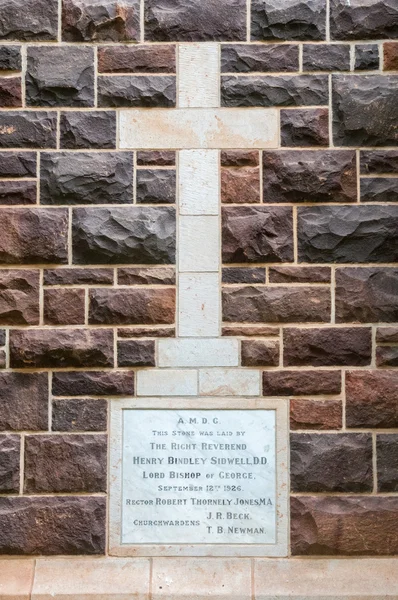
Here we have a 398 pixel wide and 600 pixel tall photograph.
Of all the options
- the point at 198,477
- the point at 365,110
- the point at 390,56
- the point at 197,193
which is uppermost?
the point at 390,56

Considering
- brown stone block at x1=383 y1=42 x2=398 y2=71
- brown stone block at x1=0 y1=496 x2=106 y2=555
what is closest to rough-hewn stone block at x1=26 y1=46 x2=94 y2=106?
brown stone block at x1=383 y1=42 x2=398 y2=71

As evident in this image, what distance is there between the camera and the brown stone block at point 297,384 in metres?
3.37

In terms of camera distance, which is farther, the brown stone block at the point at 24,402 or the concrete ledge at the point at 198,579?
the brown stone block at the point at 24,402

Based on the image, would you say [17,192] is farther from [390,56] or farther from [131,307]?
[390,56]

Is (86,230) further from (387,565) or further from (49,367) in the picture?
(387,565)

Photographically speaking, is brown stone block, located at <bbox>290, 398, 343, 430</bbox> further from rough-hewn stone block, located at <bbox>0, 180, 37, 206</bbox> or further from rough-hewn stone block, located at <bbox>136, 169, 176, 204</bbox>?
rough-hewn stone block, located at <bbox>0, 180, 37, 206</bbox>

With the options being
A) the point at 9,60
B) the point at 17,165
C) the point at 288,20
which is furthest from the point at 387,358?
the point at 9,60

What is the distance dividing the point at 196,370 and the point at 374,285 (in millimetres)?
896

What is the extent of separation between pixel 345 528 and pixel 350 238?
129 cm

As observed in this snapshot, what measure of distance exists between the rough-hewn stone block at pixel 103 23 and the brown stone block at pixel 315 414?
1.86 meters

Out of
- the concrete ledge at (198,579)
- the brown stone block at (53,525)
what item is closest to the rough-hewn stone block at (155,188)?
the brown stone block at (53,525)

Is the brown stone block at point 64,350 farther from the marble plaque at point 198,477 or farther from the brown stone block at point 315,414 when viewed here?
the brown stone block at point 315,414

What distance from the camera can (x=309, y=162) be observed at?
3463 millimetres

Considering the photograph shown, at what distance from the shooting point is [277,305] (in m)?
3.40
